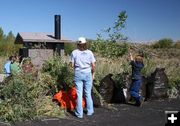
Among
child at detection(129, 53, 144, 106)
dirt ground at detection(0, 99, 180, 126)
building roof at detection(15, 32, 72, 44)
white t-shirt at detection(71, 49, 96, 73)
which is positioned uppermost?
building roof at detection(15, 32, 72, 44)

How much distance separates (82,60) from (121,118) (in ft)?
6.04

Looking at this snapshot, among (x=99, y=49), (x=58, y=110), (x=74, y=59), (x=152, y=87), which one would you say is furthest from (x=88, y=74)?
(x=99, y=49)

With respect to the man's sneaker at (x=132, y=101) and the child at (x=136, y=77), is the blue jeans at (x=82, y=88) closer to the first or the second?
the child at (x=136, y=77)

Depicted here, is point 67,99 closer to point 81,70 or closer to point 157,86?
point 81,70

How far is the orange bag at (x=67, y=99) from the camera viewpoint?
12.0 metres

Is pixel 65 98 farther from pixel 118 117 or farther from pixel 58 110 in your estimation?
pixel 118 117

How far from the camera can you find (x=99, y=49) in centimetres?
1638

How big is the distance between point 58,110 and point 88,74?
51.1 inches

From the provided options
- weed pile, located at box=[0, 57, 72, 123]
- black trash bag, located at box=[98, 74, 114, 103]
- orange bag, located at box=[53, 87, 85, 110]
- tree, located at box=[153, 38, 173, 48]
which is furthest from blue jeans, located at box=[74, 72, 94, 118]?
tree, located at box=[153, 38, 173, 48]

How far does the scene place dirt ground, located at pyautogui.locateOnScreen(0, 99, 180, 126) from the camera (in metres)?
10.3

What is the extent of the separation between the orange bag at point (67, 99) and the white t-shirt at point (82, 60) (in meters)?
1.30

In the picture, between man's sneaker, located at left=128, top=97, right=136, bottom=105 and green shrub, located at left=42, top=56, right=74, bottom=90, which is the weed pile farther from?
man's sneaker, located at left=128, top=97, right=136, bottom=105

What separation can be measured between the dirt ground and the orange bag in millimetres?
629

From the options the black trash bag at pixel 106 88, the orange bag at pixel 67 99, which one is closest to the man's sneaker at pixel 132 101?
the black trash bag at pixel 106 88
